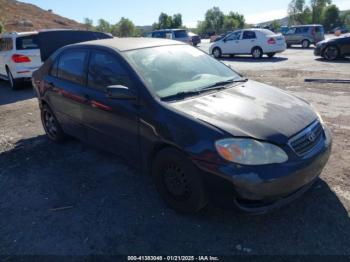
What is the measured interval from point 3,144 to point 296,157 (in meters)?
5.01

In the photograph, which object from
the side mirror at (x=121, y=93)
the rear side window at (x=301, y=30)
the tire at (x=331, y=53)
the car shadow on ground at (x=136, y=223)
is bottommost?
the car shadow on ground at (x=136, y=223)

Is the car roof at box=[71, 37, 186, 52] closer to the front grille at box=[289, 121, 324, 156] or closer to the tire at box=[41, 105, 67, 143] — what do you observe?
the tire at box=[41, 105, 67, 143]

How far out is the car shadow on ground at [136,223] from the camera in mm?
2936

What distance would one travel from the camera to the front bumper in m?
2.79

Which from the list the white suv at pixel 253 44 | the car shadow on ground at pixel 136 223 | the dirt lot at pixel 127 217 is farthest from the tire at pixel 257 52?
the car shadow on ground at pixel 136 223

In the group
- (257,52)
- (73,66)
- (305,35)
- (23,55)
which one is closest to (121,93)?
(73,66)

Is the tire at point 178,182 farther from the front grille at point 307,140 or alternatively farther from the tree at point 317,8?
the tree at point 317,8

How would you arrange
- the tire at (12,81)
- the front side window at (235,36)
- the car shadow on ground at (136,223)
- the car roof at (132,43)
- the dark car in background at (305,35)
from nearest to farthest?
the car shadow on ground at (136,223), the car roof at (132,43), the tire at (12,81), the front side window at (235,36), the dark car in background at (305,35)

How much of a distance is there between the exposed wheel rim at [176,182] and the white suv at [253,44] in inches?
628

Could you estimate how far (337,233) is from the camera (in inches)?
117

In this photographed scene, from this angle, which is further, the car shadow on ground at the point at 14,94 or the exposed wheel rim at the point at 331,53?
the exposed wheel rim at the point at 331,53

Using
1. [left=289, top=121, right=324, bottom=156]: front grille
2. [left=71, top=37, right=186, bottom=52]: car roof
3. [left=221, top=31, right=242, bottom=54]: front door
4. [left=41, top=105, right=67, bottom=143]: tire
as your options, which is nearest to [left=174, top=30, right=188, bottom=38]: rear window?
[left=221, top=31, right=242, bottom=54]: front door

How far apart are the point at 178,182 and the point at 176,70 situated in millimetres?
1375

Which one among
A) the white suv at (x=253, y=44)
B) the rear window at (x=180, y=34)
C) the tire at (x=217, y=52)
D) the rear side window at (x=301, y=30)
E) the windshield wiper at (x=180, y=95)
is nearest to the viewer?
the windshield wiper at (x=180, y=95)
